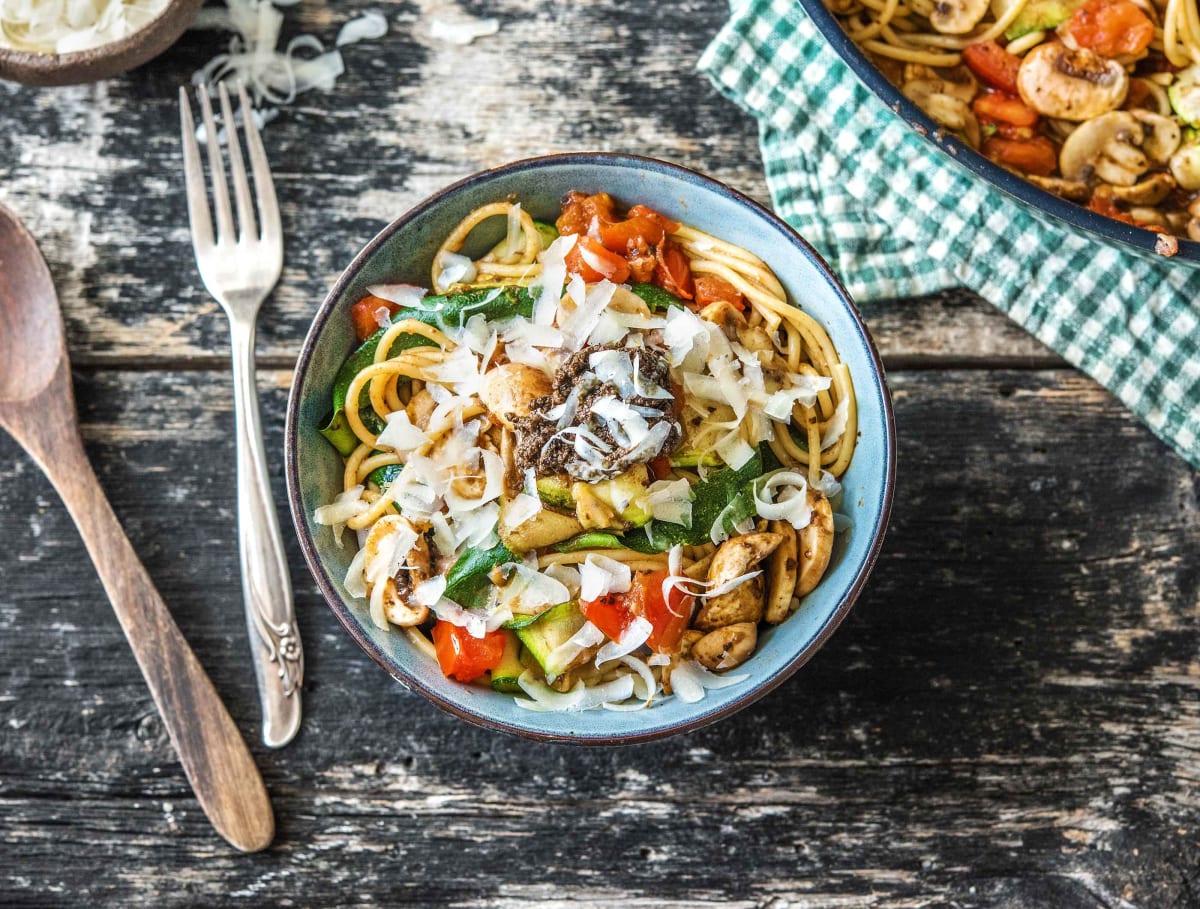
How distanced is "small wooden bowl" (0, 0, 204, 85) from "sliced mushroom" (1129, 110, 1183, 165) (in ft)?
8.47

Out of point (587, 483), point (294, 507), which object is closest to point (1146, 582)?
point (587, 483)

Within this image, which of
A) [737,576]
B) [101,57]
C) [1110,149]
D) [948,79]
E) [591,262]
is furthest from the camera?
[948,79]

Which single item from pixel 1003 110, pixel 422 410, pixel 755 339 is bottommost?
pixel 422 410

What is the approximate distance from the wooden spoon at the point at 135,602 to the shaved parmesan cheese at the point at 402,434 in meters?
0.91

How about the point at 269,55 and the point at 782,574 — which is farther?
the point at 269,55

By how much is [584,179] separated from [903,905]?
2050 mm

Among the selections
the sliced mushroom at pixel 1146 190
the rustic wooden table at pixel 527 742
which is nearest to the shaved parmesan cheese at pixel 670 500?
the rustic wooden table at pixel 527 742

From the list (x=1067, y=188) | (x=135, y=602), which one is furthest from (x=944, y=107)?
(x=135, y=602)

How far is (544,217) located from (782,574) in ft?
3.38

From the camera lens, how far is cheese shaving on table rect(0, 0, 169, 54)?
9.02ft

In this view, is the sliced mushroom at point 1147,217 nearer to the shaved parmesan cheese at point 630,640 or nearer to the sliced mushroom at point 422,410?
the shaved parmesan cheese at point 630,640

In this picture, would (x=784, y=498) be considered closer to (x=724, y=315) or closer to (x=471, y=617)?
(x=724, y=315)

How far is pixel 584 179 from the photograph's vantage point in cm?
243

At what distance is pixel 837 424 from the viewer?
7.89ft
